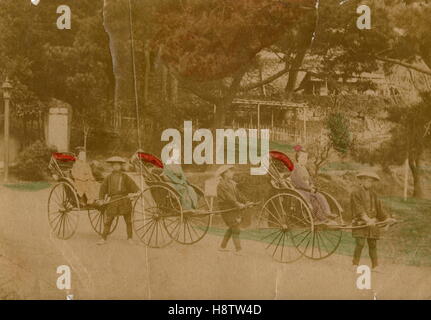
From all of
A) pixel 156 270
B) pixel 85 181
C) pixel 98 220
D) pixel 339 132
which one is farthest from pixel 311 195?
pixel 85 181

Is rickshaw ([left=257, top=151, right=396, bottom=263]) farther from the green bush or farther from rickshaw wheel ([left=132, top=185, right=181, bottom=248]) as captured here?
the green bush

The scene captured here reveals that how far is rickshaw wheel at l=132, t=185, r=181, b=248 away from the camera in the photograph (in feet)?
22.3

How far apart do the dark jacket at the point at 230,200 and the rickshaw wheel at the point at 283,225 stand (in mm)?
197

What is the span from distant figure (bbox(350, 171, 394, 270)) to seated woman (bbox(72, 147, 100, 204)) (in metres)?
2.26

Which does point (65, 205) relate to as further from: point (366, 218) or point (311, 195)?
point (366, 218)

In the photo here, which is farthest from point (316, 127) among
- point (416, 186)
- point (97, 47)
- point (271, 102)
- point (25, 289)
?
point (25, 289)

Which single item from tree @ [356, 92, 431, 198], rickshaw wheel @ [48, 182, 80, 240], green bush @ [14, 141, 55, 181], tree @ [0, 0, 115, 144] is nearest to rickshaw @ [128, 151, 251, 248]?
rickshaw wheel @ [48, 182, 80, 240]

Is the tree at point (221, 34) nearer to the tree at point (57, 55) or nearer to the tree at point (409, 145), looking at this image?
the tree at point (57, 55)

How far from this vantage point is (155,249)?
22.4 ft

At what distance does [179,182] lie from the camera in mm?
6805

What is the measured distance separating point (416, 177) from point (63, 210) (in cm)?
312
